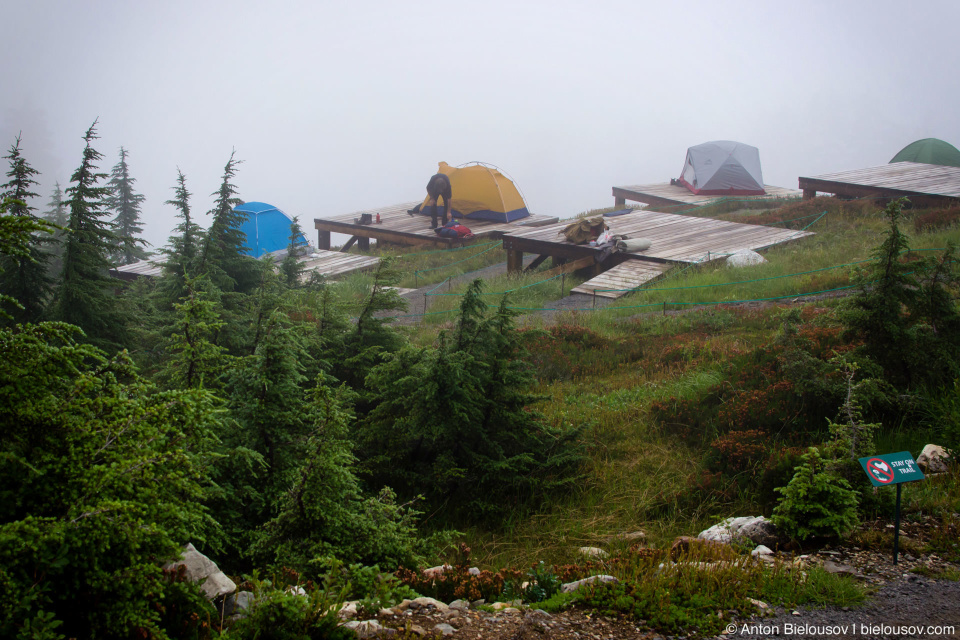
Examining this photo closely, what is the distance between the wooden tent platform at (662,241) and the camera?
582 inches

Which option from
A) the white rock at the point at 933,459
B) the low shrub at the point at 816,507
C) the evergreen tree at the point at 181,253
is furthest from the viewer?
the evergreen tree at the point at 181,253

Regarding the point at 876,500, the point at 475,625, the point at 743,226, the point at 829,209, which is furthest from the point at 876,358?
the point at 829,209

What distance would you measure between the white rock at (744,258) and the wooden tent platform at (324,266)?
27.9 feet

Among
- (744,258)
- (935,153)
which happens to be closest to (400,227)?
(744,258)

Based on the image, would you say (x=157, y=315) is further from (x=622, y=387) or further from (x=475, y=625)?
(x=475, y=625)

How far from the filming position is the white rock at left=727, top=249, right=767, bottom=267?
1359cm

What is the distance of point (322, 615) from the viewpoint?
2.77 meters

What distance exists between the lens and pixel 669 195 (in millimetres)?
26781

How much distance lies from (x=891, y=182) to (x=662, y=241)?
25.7 ft

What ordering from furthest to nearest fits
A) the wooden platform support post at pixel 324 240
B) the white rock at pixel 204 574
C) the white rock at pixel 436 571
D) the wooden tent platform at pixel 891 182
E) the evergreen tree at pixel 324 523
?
the wooden platform support post at pixel 324 240
the wooden tent platform at pixel 891 182
the white rock at pixel 436 571
the evergreen tree at pixel 324 523
the white rock at pixel 204 574

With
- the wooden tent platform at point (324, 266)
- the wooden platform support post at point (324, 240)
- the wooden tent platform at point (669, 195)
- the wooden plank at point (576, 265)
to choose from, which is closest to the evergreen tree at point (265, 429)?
the wooden plank at point (576, 265)

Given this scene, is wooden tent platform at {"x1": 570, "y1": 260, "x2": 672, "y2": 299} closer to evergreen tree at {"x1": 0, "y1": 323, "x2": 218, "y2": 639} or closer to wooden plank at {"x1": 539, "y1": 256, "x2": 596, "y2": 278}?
wooden plank at {"x1": 539, "y1": 256, "x2": 596, "y2": 278}

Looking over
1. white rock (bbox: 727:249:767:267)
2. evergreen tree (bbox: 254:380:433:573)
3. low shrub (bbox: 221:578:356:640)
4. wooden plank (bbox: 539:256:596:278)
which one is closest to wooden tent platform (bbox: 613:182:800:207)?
wooden plank (bbox: 539:256:596:278)

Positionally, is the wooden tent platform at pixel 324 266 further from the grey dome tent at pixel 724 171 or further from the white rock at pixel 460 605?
the grey dome tent at pixel 724 171
